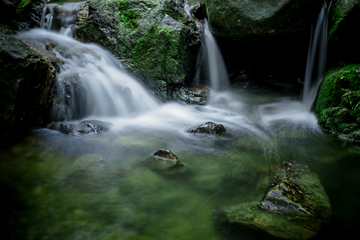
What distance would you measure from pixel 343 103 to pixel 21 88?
21.5 feet

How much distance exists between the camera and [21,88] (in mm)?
3947

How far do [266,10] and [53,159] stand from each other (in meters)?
6.24

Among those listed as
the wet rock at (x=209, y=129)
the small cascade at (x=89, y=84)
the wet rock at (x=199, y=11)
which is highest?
the wet rock at (x=199, y=11)

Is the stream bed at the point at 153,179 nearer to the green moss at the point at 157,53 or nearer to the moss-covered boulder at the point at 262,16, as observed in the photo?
the green moss at the point at 157,53

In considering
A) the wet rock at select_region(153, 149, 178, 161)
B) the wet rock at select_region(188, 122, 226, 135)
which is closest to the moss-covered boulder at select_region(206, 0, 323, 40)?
the wet rock at select_region(188, 122, 226, 135)

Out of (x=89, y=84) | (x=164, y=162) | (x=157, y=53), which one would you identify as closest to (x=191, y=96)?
(x=157, y=53)

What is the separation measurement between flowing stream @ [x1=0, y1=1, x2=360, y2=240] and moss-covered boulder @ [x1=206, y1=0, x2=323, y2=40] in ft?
8.16

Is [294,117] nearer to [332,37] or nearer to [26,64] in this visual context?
[332,37]

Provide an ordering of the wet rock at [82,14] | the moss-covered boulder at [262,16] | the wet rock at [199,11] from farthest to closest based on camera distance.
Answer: the wet rock at [199,11]
the wet rock at [82,14]
the moss-covered boulder at [262,16]

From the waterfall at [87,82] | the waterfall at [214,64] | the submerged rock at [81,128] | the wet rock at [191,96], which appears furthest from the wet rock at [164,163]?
the waterfall at [214,64]

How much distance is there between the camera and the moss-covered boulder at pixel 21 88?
148 inches

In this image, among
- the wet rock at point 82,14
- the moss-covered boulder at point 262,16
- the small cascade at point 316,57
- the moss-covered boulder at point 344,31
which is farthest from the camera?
the wet rock at point 82,14

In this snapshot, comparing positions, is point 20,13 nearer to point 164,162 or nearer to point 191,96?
point 191,96

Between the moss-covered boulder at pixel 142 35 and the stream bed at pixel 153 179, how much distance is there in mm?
2291
